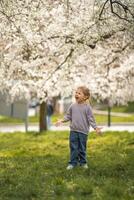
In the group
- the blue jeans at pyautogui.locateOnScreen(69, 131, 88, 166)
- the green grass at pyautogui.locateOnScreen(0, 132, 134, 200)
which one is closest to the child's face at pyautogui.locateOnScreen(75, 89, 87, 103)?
the blue jeans at pyautogui.locateOnScreen(69, 131, 88, 166)

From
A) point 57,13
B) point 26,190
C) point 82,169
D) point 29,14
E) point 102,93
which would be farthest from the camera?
point 102,93

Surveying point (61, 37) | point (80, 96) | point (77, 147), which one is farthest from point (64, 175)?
point (61, 37)

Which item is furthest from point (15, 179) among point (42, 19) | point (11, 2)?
point (42, 19)

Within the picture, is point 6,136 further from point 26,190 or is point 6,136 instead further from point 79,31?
point 26,190

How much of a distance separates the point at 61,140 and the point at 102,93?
21.6 feet

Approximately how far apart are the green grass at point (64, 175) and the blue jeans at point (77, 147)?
12.2 inches

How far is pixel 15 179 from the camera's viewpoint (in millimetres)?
11031

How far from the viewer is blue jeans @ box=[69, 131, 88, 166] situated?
12316 mm

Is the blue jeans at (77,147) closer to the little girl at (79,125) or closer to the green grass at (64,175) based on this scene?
the little girl at (79,125)

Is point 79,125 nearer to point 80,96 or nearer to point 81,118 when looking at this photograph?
point 81,118

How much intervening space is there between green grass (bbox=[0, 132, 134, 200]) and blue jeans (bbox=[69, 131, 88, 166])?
0.31 metres

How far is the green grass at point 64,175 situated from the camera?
964cm

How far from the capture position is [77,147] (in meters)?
12.4

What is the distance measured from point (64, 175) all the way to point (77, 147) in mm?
1097
